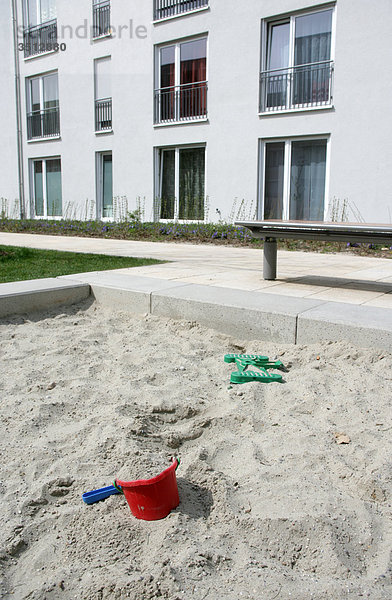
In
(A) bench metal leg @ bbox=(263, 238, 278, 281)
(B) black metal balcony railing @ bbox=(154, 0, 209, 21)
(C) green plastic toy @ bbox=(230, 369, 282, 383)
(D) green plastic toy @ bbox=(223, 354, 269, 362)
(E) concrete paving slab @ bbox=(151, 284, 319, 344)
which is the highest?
(B) black metal balcony railing @ bbox=(154, 0, 209, 21)

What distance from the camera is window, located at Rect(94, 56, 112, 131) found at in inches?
625

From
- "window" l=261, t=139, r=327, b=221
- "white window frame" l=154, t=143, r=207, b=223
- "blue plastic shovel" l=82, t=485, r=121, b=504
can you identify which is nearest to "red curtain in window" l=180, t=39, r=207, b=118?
"white window frame" l=154, t=143, r=207, b=223

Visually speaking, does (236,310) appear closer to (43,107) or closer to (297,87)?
(297,87)

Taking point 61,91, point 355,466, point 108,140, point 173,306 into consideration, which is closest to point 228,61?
point 108,140

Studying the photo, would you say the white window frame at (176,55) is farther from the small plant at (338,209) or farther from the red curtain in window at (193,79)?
the small plant at (338,209)

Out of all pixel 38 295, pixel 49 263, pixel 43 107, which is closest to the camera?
pixel 38 295

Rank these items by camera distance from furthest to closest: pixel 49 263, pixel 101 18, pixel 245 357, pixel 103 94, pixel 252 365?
pixel 103 94 → pixel 101 18 → pixel 49 263 → pixel 245 357 → pixel 252 365

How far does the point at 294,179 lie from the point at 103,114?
6968 millimetres

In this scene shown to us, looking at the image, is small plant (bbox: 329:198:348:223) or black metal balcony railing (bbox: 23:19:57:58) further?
black metal balcony railing (bbox: 23:19:57:58)

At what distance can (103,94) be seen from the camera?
1605cm

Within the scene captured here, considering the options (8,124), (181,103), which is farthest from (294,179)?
(8,124)

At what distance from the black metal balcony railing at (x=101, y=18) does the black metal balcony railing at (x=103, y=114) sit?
1.94 m

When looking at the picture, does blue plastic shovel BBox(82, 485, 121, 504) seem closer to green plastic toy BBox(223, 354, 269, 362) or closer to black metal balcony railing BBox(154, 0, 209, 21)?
green plastic toy BBox(223, 354, 269, 362)

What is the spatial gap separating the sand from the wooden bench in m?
1.13
